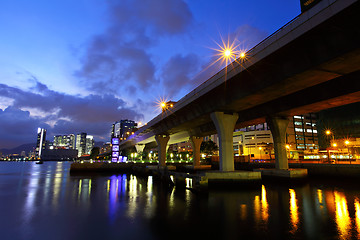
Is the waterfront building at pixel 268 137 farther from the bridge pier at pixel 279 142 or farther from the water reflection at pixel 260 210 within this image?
the water reflection at pixel 260 210

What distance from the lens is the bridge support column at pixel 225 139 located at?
31344 mm

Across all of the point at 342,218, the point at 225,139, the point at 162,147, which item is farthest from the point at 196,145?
the point at 342,218

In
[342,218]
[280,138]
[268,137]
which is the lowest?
[342,218]

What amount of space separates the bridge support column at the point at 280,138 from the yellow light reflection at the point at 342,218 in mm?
17565

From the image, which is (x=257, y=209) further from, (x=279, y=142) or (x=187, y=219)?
(x=279, y=142)

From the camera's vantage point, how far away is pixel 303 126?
5679 inches

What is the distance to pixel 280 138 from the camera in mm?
39219

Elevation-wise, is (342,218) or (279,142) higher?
(279,142)

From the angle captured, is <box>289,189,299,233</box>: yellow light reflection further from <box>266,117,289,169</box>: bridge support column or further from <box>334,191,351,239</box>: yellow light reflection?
<box>266,117,289,169</box>: bridge support column

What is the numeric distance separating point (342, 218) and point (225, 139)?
715 inches

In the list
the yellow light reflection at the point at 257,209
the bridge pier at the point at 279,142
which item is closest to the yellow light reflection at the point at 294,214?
the yellow light reflection at the point at 257,209

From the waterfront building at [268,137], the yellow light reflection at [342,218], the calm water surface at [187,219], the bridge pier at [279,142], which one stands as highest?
the waterfront building at [268,137]

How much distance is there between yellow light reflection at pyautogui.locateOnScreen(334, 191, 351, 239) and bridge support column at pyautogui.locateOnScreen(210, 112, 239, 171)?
13.4 metres

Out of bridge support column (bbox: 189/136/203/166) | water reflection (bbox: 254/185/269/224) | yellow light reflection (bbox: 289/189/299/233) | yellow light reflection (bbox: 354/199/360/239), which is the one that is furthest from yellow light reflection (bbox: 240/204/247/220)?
bridge support column (bbox: 189/136/203/166)
